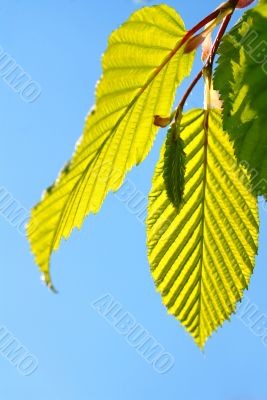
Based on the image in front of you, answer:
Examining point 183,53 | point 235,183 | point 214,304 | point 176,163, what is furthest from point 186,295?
point 183,53

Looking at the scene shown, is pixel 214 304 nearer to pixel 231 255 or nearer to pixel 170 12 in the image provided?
pixel 231 255

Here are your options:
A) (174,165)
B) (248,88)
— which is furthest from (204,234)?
(248,88)

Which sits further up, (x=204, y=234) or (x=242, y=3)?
(x=242, y=3)

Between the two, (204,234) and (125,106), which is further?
(204,234)

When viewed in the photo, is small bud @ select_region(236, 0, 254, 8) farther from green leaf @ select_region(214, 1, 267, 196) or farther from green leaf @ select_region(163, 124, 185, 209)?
green leaf @ select_region(163, 124, 185, 209)

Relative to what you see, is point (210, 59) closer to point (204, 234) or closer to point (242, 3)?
point (242, 3)

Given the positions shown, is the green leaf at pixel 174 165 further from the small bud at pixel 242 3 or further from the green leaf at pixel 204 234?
the small bud at pixel 242 3
